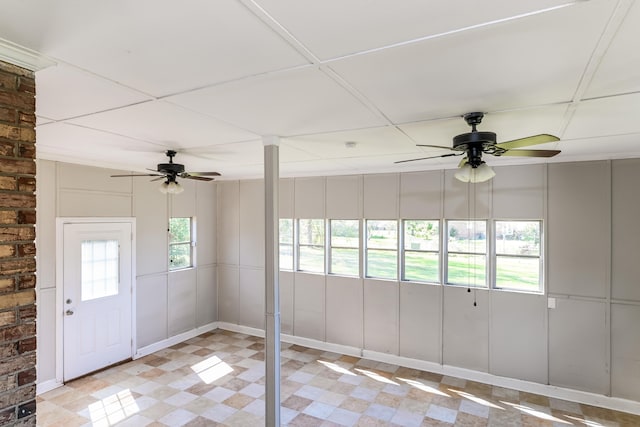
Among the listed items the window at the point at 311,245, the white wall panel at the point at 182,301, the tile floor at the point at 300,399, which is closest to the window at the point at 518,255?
the tile floor at the point at 300,399

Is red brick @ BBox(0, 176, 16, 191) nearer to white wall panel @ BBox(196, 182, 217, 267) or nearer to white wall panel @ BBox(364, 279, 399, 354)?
white wall panel @ BBox(364, 279, 399, 354)

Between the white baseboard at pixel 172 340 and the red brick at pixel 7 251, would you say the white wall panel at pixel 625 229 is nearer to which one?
the red brick at pixel 7 251

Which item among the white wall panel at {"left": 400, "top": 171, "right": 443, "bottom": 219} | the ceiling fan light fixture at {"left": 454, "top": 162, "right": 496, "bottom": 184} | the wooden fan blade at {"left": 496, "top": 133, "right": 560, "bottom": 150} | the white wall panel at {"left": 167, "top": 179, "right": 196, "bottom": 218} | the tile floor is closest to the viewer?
the wooden fan blade at {"left": 496, "top": 133, "right": 560, "bottom": 150}

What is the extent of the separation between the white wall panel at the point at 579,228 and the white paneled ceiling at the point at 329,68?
3.69 feet

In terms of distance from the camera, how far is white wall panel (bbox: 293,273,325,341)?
20.0 ft

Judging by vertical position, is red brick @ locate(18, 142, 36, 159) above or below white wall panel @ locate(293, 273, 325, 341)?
above

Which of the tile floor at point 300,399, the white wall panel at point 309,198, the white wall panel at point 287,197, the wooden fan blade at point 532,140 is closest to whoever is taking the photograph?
the wooden fan blade at point 532,140

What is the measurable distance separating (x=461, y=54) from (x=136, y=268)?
5543 millimetres

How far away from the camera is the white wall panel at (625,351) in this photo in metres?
4.16

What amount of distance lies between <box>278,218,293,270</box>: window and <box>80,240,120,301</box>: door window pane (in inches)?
104

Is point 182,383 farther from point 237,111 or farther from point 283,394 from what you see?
point 237,111

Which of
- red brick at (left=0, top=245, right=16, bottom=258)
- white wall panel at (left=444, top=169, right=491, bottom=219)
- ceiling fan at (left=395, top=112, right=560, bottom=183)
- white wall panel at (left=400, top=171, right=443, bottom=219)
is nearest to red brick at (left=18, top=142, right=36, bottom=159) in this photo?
red brick at (left=0, top=245, right=16, bottom=258)

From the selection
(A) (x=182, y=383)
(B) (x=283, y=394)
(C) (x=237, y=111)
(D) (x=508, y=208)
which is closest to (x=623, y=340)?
(D) (x=508, y=208)

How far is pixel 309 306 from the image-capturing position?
6.21 meters
